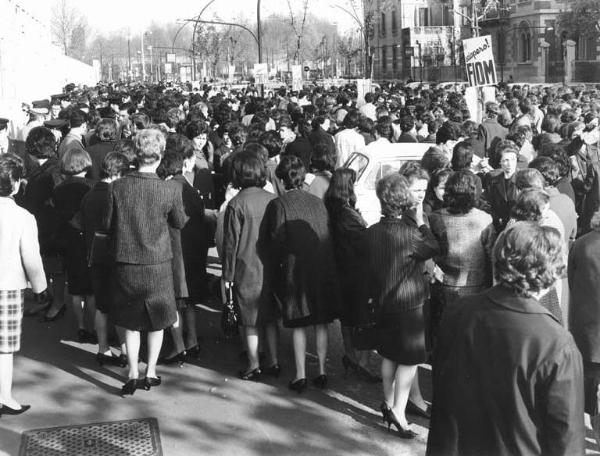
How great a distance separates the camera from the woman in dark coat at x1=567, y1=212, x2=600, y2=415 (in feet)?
14.3

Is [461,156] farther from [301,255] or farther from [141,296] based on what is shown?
[141,296]

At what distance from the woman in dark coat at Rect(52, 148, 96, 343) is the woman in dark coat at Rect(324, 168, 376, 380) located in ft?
7.84

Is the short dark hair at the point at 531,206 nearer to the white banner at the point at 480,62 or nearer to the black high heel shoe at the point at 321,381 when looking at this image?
the black high heel shoe at the point at 321,381

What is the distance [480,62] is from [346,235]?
24.8 feet

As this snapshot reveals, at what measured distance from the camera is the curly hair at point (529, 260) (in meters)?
2.95

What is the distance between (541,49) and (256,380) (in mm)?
50718

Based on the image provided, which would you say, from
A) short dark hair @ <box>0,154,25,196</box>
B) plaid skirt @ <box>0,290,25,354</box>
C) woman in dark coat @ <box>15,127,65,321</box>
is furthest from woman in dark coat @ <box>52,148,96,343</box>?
plaid skirt @ <box>0,290,25,354</box>

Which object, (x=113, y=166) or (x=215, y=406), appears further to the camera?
(x=113, y=166)

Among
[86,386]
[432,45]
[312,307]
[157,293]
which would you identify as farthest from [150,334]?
[432,45]

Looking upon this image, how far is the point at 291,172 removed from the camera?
6074 mm

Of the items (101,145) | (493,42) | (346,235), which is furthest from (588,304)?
(493,42)

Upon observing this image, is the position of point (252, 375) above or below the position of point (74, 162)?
below

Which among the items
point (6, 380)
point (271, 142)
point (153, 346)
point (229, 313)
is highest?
point (271, 142)

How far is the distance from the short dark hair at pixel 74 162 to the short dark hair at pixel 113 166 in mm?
621
